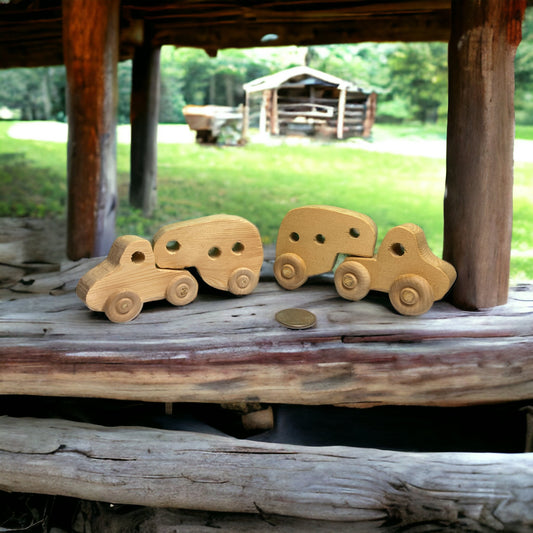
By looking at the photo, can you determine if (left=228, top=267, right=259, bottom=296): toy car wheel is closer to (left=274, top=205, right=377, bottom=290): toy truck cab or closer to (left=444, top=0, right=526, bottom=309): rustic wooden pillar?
(left=274, top=205, right=377, bottom=290): toy truck cab

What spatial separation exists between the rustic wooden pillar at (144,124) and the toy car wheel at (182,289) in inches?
176

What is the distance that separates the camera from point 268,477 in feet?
7.85

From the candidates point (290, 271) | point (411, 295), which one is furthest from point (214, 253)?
point (411, 295)

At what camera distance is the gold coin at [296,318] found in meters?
2.80

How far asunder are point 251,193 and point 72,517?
5.84 m

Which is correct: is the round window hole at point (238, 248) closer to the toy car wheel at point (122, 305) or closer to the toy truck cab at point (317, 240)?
the toy truck cab at point (317, 240)

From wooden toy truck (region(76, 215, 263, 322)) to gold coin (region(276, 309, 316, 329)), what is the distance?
0.99 ft

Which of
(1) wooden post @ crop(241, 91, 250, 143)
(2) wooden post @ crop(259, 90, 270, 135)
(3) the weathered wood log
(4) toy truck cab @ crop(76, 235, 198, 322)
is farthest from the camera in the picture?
(1) wooden post @ crop(241, 91, 250, 143)

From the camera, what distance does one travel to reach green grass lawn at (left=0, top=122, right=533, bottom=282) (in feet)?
23.8

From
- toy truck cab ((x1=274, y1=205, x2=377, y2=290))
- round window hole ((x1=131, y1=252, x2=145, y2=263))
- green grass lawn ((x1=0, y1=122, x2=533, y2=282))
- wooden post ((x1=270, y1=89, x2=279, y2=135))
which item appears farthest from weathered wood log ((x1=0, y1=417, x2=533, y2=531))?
wooden post ((x1=270, y1=89, x2=279, y2=135))

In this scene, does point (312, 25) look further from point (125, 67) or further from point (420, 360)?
point (125, 67)

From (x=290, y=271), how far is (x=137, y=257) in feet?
2.73

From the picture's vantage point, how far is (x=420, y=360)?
271 cm

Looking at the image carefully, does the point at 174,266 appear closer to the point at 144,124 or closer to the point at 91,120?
the point at 91,120
